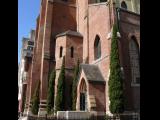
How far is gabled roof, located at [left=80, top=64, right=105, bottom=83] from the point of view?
23056 mm

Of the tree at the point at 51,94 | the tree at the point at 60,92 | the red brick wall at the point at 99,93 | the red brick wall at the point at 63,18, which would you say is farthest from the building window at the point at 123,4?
the red brick wall at the point at 99,93

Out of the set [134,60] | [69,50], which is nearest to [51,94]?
[69,50]

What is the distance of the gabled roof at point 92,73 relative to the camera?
23.1 metres

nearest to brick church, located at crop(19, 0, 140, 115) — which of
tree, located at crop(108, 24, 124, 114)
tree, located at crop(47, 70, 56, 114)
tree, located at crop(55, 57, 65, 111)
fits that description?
tree, located at crop(47, 70, 56, 114)

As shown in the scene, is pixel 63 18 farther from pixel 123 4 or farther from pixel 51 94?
pixel 51 94

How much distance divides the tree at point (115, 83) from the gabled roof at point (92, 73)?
220 centimetres

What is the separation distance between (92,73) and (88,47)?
5.27 metres

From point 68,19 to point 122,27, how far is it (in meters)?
12.4

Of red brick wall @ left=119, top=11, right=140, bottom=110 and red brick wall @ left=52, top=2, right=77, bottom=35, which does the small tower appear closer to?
red brick wall @ left=52, top=2, right=77, bottom=35

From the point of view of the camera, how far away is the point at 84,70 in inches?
947

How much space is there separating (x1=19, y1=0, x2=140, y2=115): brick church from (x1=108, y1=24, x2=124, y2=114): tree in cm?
87

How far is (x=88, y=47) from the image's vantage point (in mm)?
28281
